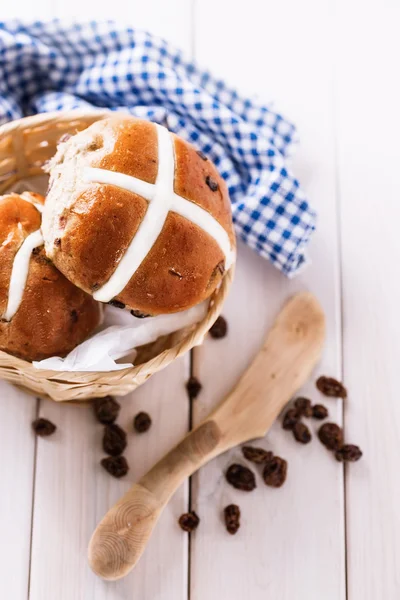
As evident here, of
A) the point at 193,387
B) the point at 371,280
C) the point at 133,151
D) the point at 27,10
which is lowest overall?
the point at 193,387

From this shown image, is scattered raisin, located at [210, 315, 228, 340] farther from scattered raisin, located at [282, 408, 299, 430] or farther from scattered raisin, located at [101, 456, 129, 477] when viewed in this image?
scattered raisin, located at [101, 456, 129, 477]

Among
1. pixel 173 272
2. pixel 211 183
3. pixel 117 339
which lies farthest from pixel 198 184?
pixel 117 339

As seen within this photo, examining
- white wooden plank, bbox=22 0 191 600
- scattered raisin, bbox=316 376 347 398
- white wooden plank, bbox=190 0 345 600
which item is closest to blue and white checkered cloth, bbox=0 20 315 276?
white wooden plank, bbox=190 0 345 600

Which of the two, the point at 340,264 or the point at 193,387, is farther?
the point at 340,264

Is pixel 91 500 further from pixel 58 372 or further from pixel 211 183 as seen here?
pixel 211 183

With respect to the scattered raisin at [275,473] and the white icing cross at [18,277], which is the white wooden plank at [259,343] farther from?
the white icing cross at [18,277]

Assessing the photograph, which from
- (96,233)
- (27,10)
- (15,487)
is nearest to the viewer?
(96,233)

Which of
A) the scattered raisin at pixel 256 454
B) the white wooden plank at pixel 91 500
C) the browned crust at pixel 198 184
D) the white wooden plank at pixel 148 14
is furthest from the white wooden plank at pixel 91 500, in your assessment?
the white wooden plank at pixel 148 14
